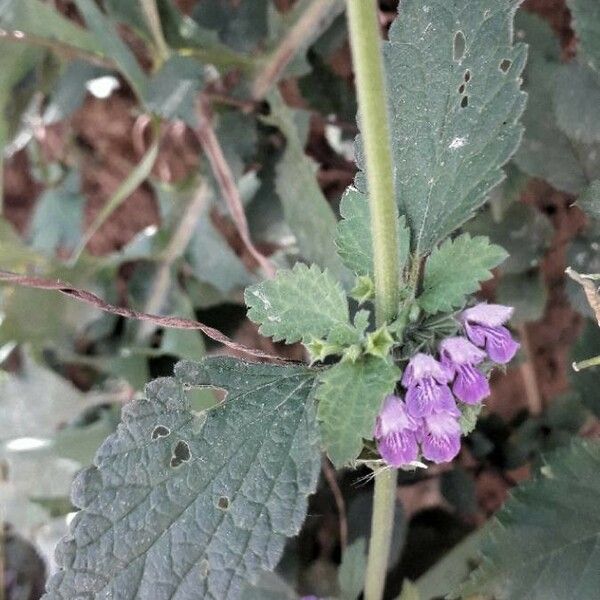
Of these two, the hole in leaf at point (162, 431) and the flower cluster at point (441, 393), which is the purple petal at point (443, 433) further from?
the hole in leaf at point (162, 431)

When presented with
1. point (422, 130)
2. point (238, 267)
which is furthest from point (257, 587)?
point (422, 130)

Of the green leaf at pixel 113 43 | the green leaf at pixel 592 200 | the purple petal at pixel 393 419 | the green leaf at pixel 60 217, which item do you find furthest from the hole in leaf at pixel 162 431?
the green leaf at pixel 60 217

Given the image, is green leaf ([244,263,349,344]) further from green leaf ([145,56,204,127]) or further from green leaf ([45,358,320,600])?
green leaf ([145,56,204,127])

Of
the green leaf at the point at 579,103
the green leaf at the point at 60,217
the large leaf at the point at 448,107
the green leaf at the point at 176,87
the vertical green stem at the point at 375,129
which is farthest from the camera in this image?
the green leaf at the point at 60,217

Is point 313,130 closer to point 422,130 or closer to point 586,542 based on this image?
point 422,130

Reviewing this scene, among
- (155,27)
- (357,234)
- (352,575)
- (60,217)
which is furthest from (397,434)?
(60,217)
